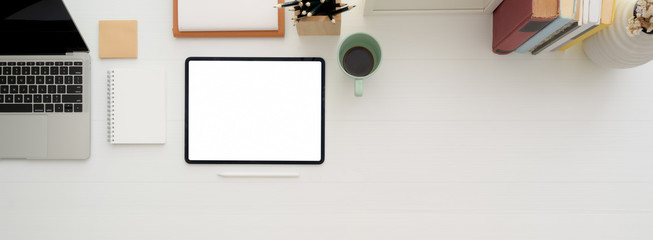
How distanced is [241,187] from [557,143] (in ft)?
2.66

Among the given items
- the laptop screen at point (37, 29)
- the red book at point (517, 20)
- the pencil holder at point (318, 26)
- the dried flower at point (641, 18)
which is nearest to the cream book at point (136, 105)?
the laptop screen at point (37, 29)

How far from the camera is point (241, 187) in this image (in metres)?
0.94

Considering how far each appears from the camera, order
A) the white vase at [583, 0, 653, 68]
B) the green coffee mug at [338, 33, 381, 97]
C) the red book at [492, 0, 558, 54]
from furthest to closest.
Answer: the green coffee mug at [338, 33, 381, 97], the white vase at [583, 0, 653, 68], the red book at [492, 0, 558, 54]

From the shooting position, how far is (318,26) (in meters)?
0.85

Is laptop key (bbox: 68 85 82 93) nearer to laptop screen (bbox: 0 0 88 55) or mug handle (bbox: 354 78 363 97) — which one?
laptop screen (bbox: 0 0 88 55)

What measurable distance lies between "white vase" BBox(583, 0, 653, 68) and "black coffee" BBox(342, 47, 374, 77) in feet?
1.73

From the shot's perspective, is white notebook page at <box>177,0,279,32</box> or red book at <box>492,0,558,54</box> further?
white notebook page at <box>177,0,279,32</box>

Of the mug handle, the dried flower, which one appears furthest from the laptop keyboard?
the dried flower

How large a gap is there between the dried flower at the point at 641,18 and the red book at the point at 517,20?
0.61ft

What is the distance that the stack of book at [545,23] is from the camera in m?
0.66

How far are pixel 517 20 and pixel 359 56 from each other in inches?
13.7

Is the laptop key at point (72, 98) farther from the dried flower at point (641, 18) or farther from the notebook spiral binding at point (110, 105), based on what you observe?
the dried flower at point (641, 18)

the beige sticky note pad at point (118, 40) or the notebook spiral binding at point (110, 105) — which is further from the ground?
the beige sticky note pad at point (118, 40)

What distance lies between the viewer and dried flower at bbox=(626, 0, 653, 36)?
71 centimetres
